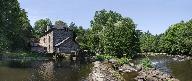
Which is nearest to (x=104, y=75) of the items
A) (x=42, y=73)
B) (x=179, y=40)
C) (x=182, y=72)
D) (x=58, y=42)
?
(x=42, y=73)

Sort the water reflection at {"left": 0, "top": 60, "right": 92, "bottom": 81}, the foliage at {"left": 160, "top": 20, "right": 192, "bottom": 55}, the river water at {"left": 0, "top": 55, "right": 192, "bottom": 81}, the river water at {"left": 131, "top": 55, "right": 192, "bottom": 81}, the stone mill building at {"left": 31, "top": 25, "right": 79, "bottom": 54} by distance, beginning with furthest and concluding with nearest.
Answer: the foliage at {"left": 160, "top": 20, "right": 192, "bottom": 55}
the stone mill building at {"left": 31, "top": 25, "right": 79, "bottom": 54}
the river water at {"left": 131, "top": 55, "right": 192, "bottom": 81}
the river water at {"left": 0, "top": 55, "right": 192, "bottom": 81}
the water reflection at {"left": 0, "top": 60, "right": 92, "bottom": 81}

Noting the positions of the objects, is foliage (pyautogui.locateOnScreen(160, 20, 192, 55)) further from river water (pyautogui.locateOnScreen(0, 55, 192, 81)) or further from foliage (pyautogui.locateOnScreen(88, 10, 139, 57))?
river water (pyautogui.locateOnScreen(0, 55, 192, 81))

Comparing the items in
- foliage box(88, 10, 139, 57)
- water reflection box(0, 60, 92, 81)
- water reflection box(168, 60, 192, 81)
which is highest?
foliage box(88, 10, 139, 57)

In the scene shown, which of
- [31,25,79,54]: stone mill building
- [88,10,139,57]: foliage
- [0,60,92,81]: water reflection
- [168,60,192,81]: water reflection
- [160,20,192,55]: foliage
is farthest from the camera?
[160,20,192,55]: foliage

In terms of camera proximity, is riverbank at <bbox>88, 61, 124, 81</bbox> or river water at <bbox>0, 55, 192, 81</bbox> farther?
river water at <bbox>0, 55, 192, 81</bbox>

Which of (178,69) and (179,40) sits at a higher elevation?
(179,40)

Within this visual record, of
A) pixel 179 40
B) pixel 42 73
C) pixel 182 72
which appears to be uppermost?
pixel 179 40

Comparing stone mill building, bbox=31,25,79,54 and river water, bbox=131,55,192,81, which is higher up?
stone mill building, bbox=31,25,79,54

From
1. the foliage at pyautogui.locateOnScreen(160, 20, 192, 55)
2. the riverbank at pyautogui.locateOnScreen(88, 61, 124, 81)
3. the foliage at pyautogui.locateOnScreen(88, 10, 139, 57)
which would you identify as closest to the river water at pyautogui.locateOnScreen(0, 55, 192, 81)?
the riverbank at pyautogui.locateOnScreen(88, 61, 124, 81)

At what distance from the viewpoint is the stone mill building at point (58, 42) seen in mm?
120875

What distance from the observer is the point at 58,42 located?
127m

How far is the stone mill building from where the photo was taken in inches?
4759

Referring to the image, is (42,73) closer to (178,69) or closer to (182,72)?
(182,72)

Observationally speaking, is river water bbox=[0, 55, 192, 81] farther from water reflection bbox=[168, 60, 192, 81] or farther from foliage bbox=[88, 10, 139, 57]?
foliage bbox=[88, 10, 139, 57]
